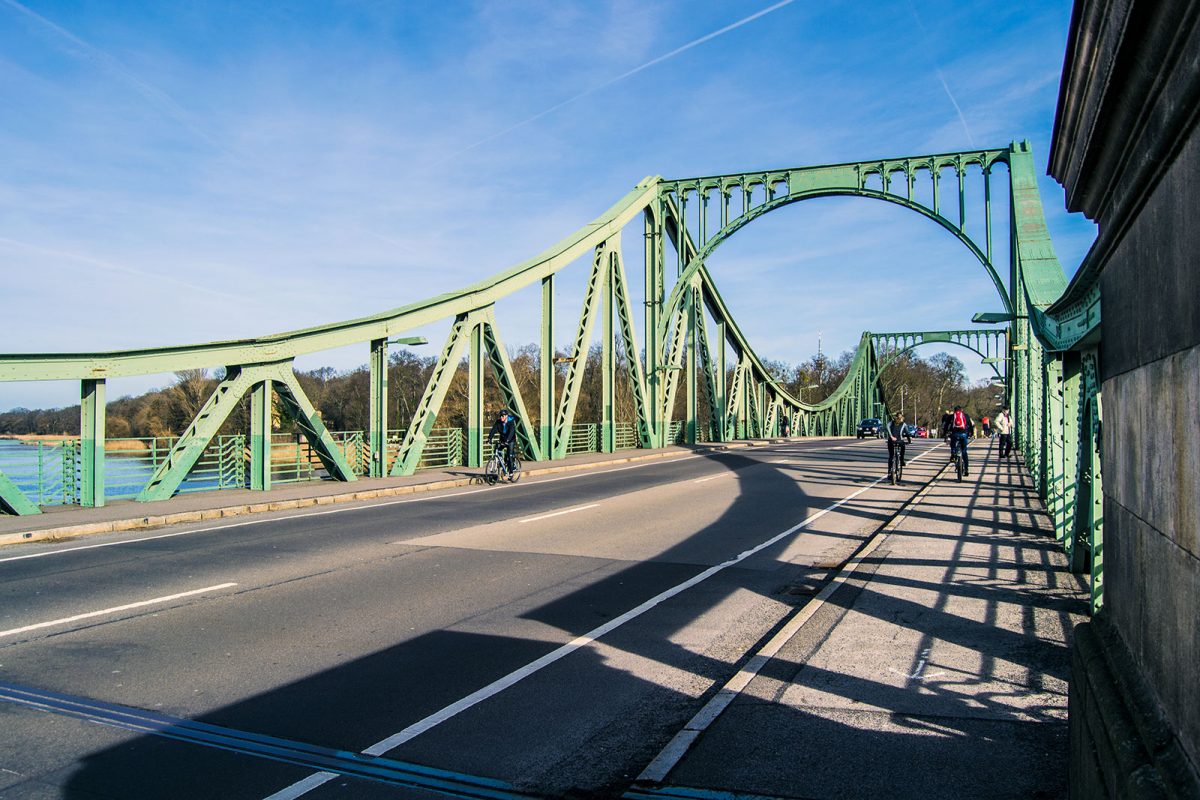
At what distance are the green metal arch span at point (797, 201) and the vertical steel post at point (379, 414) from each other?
19.1m

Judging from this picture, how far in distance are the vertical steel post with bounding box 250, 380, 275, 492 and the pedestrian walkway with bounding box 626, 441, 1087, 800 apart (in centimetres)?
1289

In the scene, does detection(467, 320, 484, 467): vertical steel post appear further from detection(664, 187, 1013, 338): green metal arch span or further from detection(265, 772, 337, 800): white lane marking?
detection(265, 772, 337, 800): white lane marking

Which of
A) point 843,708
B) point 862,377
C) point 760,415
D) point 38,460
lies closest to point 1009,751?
point 843,708

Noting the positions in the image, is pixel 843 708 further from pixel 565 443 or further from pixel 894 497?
pixel 565 443

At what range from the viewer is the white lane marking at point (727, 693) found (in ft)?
13.8

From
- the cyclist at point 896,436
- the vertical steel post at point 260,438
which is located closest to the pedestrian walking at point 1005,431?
the cyclist at point 896,436

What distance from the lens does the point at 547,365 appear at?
2891cm

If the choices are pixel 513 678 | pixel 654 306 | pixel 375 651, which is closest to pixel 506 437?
pixel 375 651

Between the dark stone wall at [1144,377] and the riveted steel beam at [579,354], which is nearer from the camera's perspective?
the dark stone wall at [1144,377]

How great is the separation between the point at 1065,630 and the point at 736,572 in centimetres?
355

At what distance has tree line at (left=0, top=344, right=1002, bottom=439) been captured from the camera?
120 ft

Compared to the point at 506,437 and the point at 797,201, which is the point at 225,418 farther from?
the point at 797,201

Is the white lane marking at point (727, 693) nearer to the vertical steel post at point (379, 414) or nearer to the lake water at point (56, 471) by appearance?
the lake water at point (56, 471)

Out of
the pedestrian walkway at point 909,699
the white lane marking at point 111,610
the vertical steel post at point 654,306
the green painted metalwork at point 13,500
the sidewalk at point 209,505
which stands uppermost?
the vertical steel post at point 654,306
